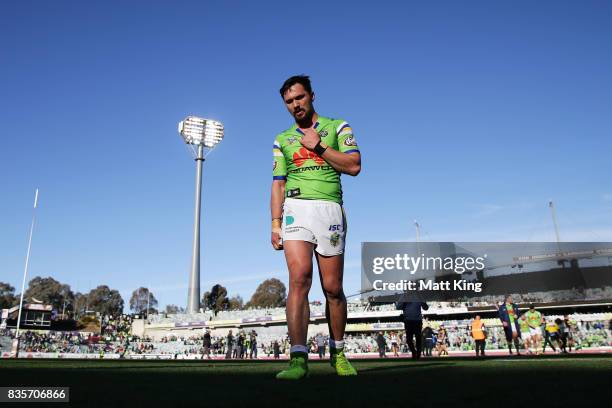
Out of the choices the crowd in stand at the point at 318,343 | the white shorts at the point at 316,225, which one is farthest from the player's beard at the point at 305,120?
the crowd in stand at the point at 318,343

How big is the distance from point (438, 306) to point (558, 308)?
39.8 feet

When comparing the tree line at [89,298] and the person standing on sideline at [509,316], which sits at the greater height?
the tree line at [89,298]

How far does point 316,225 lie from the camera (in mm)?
3801

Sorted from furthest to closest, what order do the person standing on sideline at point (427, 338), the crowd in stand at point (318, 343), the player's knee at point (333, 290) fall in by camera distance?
the crowd in stand at point (318, 343), the person standing on sideline at point (427, 338), the player's knee at point (333, 290)

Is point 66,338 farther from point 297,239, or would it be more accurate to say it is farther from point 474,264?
point 297,239

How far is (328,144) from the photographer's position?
403cm

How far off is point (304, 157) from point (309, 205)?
0.42 metres

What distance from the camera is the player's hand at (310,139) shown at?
12.4 feet

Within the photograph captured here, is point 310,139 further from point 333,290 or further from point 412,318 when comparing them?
point 412,318

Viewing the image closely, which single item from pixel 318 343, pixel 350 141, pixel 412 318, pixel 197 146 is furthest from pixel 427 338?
pixel 197 146

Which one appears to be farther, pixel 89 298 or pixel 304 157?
pixel 89 298

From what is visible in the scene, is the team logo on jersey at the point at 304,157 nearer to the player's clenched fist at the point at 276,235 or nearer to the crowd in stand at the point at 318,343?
the player's clenched fist at the point at 276,235

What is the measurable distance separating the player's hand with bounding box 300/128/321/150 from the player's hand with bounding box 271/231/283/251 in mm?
761

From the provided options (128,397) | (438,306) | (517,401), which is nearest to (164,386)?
(128,397)
